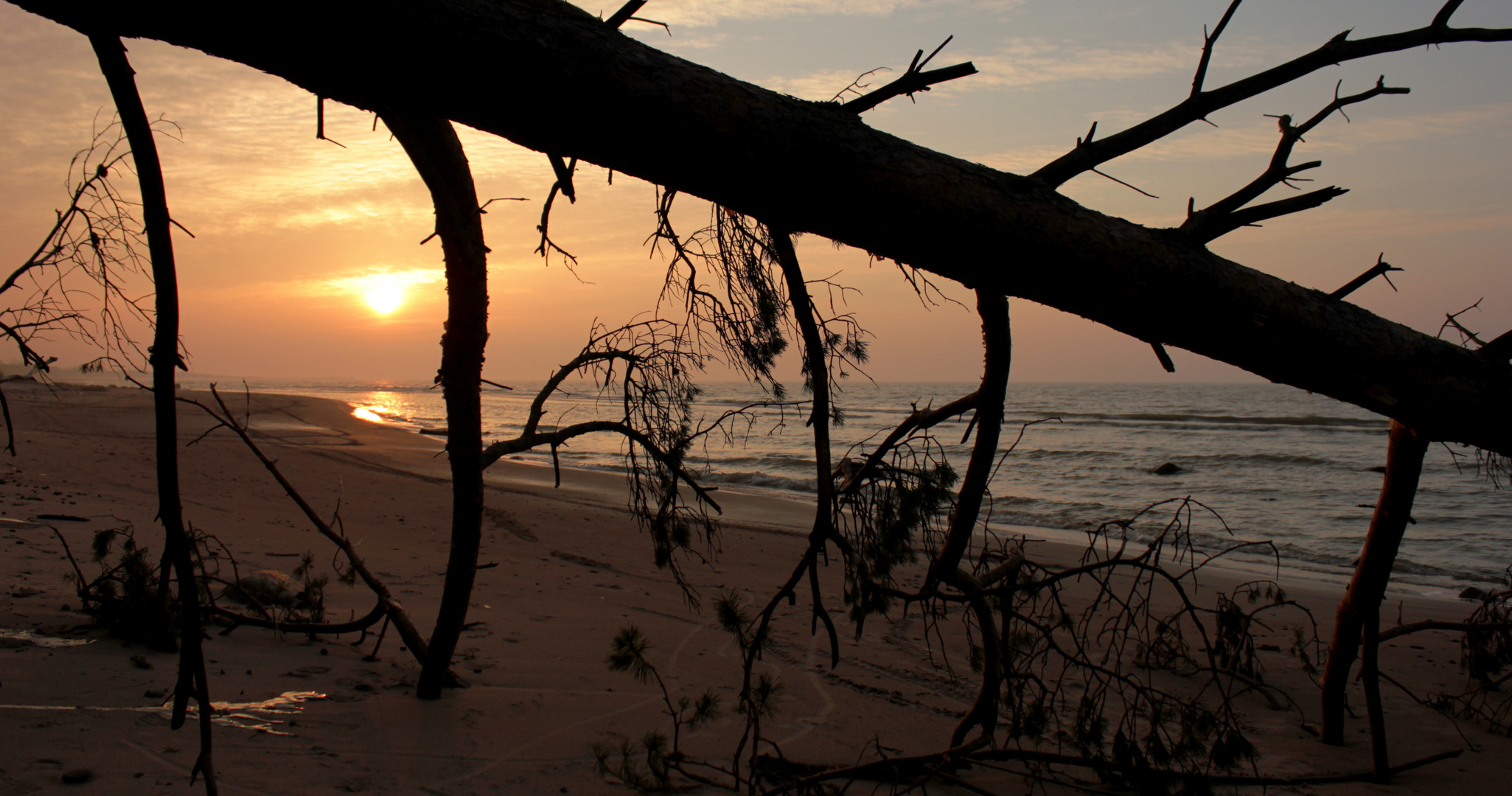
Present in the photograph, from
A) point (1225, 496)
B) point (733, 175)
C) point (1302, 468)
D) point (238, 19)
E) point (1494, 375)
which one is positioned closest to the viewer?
point (238, 19)

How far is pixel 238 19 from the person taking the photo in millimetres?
1299

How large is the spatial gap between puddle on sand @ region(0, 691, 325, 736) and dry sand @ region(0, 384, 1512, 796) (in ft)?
0.07

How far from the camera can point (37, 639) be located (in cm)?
427

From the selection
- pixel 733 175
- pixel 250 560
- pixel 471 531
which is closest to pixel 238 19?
pixel 733 175

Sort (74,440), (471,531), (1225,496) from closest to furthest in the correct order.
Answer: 1. (471,531)
2. (74,440)
3. (1225,496)

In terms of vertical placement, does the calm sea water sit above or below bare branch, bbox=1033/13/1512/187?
below

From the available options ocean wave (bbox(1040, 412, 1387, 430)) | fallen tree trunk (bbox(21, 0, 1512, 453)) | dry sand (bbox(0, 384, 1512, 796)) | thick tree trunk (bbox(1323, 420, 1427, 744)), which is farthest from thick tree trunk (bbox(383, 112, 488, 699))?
ocean wave (bbox(1040, 412, 1387, 430))

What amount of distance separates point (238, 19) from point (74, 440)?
733 inches

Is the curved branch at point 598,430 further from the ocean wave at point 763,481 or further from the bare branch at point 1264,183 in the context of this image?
the ocean wave at point 763,481

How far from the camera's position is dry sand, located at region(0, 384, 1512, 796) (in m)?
3.37

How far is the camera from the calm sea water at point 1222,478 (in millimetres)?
13000

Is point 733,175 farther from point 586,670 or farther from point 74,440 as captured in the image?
point 74,440

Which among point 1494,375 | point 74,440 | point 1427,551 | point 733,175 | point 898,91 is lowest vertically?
point 74,440

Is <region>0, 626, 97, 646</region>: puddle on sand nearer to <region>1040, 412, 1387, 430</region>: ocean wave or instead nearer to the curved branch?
the curved branch
